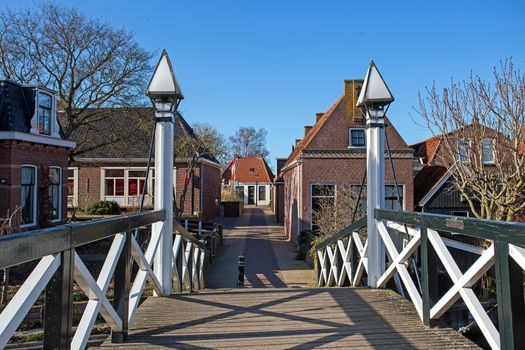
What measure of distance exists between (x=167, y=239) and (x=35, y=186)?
1379 cm

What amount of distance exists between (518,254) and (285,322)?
2146mm

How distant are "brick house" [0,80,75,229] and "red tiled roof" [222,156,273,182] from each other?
123 ft

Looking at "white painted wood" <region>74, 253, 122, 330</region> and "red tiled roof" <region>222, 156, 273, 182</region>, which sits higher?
"red tiled roof" <region>222, 156, 273, 182</region>

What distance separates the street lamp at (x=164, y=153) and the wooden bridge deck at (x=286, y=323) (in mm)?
409

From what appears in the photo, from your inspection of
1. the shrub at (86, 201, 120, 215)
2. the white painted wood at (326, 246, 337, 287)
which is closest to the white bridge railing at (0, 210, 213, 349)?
the white painted wood at (326, 246, 337, 287)

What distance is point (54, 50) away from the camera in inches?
760

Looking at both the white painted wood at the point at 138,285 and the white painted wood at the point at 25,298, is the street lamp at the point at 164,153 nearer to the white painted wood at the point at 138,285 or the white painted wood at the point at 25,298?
the white painted wood at the point at 138,285

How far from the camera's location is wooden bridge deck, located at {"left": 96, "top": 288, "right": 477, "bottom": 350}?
3.30m

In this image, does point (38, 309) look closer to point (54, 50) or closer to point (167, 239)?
point (167, 239)

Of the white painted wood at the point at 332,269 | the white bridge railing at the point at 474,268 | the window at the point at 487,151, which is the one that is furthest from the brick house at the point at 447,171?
the white bridge railing at the point at 474,268

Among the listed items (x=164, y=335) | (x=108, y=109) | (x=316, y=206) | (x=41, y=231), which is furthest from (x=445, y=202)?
(x=41, y=231)

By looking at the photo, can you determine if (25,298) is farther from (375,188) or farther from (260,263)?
(260,263)

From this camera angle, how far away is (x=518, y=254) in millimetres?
2248

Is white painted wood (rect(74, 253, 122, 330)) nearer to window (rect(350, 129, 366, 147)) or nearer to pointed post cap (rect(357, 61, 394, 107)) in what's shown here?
pointed post cap (rect(357, 61, 394, 107))
